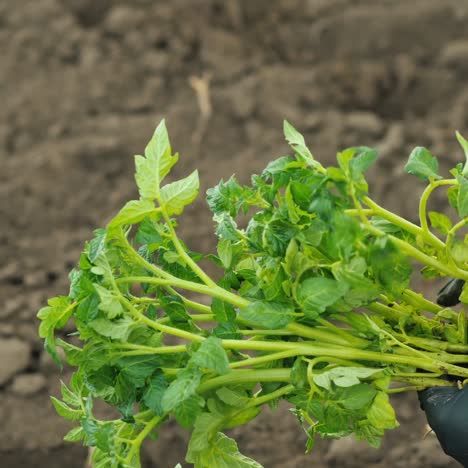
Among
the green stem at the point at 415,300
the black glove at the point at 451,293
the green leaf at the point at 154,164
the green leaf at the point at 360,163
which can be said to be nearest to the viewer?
the green leaf at the point at 360,163

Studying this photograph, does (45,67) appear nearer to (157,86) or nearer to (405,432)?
(157,86)

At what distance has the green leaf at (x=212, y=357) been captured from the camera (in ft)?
3.10

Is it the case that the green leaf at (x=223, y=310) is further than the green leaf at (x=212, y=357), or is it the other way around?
the green leaf at (x=223, y=310)

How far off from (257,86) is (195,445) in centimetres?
211

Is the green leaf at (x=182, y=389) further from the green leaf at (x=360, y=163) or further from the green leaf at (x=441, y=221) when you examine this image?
the green leaf at (x=441, y=221)

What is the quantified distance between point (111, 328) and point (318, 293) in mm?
234

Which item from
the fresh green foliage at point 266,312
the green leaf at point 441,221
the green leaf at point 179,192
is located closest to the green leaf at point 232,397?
the fresh green foliage at point 266,312

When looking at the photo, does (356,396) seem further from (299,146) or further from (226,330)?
(299,146)

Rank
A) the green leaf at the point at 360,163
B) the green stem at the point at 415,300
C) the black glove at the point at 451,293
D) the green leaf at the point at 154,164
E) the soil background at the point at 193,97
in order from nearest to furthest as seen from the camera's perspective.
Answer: the green leaf at the point at 360,163 → the green leaf at the point at 154,164 → the green stem at the point at 415,300 → the black glove at the point at 451,293 → the soil background at the point at 193,97

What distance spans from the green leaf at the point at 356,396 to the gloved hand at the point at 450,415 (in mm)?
135

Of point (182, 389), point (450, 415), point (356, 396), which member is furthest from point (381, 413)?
point (182, 389)

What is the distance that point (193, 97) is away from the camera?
3.06 m

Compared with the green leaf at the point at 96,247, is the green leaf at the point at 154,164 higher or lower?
higher

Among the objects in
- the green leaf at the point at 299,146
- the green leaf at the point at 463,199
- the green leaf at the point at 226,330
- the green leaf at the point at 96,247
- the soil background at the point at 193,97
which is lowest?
the soil background at the point at 193,97
